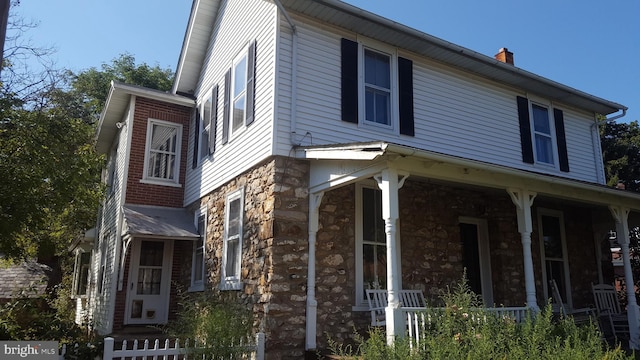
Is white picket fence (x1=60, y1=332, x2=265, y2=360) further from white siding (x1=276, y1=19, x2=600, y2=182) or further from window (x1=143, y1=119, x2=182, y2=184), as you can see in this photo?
window (x1=143, y1=119, x2=182, y2=184)

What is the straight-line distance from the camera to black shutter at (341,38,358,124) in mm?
8461

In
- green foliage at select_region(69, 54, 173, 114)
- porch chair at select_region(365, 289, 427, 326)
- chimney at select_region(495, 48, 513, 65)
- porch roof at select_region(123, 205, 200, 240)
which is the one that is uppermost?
green foliage at select_region(69, 54, 173, 114)

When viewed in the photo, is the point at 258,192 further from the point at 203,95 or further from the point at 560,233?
the point at 560,233

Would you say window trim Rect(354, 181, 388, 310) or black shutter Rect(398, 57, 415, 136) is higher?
black shutter Rect(398, 57, 415, 136)

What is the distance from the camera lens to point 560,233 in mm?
11289

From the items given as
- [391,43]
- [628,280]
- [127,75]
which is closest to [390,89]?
[391,43]

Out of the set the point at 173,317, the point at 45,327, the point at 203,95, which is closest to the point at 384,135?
the point at 203,95

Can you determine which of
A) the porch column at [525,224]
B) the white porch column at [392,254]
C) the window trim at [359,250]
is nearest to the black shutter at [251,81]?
the window trim at [359,250]

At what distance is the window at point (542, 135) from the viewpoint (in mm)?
11305

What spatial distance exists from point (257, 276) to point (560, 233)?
7.45m

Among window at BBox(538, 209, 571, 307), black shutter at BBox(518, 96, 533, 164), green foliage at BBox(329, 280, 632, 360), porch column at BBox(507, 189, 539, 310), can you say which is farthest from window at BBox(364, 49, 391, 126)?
window at BBox(538, 209, 571, 307)

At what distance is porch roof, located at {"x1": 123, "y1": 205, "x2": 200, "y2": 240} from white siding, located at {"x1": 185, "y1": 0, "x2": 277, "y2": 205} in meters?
0.52

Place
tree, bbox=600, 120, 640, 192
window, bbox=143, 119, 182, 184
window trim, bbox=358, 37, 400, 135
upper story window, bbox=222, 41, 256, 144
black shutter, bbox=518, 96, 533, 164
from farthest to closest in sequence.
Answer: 1. tree, bbox=600, 120, 640, 192
2. window, bbox=143, 119, 182, 184
3. black shutter, bbox=518, 96, 533, 164
4. upper story window, bbox=222, 41, 256, 144
5. window trim, bbox=358, 37, 400, 135

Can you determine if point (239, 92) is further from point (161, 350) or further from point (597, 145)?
point (597, 145)
